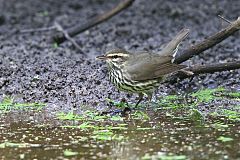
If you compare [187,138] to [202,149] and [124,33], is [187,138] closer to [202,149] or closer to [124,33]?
[202,149]

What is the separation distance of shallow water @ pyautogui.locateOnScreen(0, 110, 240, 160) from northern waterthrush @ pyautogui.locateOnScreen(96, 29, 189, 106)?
0.46m

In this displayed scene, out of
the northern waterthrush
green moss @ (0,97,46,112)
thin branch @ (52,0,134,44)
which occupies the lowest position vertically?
green moss @ (0,97,46,112)

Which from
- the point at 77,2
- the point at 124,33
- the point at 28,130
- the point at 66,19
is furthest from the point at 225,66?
the point at 77,2

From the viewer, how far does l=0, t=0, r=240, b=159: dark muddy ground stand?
6.26 m

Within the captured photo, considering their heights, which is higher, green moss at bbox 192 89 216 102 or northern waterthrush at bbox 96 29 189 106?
northern waterthrush at bbox 96 29 189 106

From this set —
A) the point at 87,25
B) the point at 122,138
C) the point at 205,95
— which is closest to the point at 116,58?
the point at 205,95

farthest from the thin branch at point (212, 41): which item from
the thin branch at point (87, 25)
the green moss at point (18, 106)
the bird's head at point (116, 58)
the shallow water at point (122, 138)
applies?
the thin branch at point (87, 25)

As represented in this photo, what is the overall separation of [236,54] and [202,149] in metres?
5.23

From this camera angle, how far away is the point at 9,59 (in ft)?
33.6

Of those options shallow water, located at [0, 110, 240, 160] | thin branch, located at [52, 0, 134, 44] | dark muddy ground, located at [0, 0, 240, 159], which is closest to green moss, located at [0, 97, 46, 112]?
dark muddy ground, located at [0, 0, 240, 159]

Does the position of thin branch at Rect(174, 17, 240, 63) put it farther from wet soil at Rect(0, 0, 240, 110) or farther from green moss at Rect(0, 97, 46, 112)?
green moss at Rect(0, 97, 46, 112)

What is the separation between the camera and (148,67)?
8.09 m

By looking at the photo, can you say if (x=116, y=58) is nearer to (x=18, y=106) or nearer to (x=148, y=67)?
(x=148, y=67)

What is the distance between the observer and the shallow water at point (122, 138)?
5887mm
